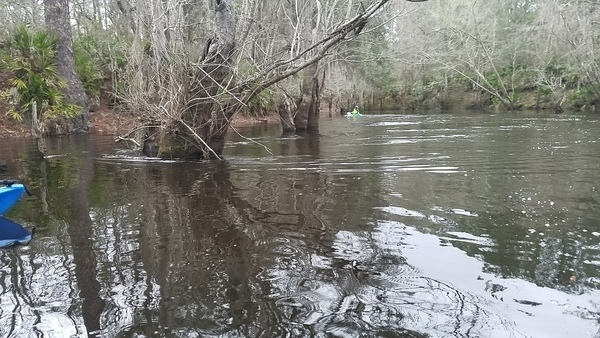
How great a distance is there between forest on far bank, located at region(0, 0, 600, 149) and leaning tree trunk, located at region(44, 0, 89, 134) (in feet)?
0.80

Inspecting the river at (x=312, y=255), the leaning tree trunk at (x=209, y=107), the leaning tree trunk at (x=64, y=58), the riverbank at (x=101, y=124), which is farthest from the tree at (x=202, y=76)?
the leaning tree trunk at (x=64, y=58)

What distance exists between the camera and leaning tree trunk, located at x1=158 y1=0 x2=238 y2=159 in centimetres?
959

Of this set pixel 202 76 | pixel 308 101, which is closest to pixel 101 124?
pixel 308 101

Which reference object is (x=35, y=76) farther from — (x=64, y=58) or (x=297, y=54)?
(x=297, y=54)

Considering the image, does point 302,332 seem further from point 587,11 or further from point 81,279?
point 587,11

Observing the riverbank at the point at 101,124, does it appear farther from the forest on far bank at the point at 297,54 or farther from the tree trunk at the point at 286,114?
the tree trunk at the point at 286,114

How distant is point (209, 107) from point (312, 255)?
6543 mm

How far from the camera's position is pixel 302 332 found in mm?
2859

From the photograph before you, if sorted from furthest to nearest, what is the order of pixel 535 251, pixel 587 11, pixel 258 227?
pixel 587 11
pixel 258 227
pixel 535 251

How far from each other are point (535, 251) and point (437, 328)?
171 cm

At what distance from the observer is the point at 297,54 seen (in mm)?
9609

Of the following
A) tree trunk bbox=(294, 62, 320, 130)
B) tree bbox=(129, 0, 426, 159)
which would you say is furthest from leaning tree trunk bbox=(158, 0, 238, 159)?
tree trunk bbox=(294, 62, 320, 130)

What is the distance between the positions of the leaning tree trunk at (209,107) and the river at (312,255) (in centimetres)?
201

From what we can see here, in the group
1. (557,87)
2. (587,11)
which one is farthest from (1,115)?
(557,87)
